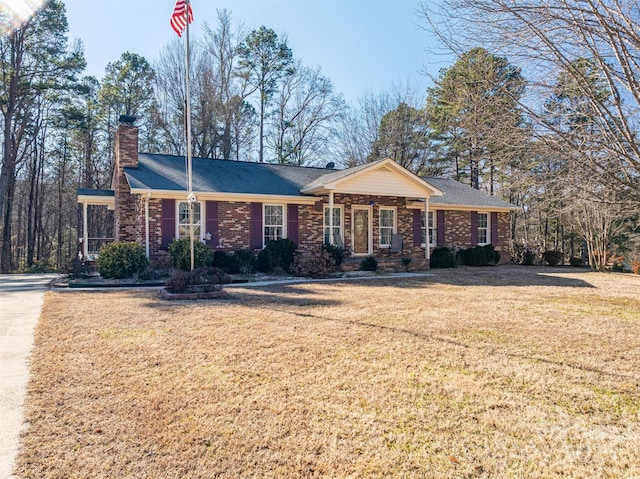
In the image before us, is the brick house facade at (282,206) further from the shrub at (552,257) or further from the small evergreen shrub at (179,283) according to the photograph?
the small evergreen shrub at (179,283)

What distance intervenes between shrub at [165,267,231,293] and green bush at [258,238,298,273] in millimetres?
3892

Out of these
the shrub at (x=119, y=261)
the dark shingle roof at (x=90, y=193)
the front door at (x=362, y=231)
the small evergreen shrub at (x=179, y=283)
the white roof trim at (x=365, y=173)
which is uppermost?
the white roof trim at (x=365, y=173)

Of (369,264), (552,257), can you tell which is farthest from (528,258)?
(369,264)

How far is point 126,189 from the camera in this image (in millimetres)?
14445

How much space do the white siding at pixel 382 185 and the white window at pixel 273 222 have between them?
238cm

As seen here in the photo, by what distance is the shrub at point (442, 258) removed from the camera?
17.5 meters

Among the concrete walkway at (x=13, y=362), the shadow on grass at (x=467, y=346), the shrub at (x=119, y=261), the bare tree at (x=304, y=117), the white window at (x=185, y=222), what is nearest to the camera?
the concrete walkway at (x=13, y=362)

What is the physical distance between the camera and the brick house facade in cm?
1373

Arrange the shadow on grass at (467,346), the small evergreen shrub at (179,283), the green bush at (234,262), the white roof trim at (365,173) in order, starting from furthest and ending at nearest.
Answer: the white roof trim at (365,173), the green bush at (234,262), the small evergreen shrub at (179,283), the shadow on grass at (467,346)

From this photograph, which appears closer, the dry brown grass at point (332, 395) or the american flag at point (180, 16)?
the dry brown grass at point (332, 395)

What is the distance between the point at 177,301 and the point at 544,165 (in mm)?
7127

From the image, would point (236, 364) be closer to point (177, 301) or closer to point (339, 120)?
point (177, 301)

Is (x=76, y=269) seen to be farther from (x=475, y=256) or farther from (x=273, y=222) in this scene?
(x=475, y=256)

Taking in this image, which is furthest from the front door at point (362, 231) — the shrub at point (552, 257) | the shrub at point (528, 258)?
the shrub at point (552, 257)
